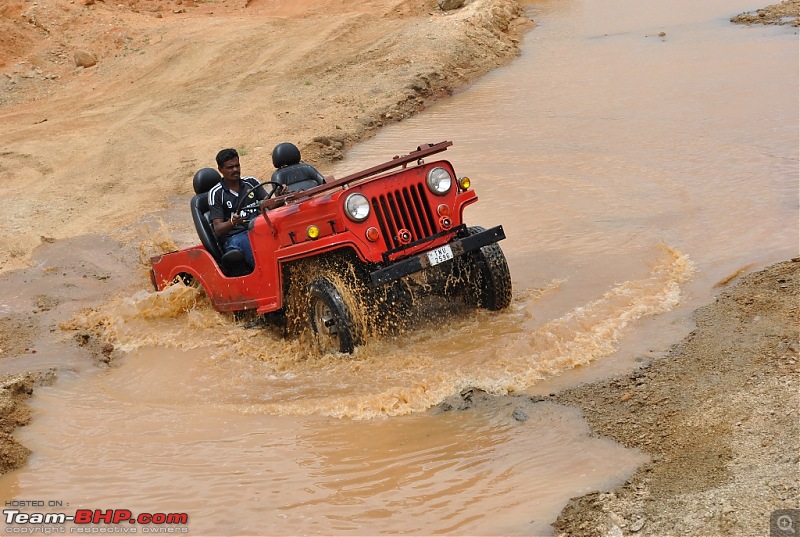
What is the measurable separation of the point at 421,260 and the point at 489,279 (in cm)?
89

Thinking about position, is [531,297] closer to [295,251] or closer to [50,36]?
[295,251]

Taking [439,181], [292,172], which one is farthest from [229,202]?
[439,181]

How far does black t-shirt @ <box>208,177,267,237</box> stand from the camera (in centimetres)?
750

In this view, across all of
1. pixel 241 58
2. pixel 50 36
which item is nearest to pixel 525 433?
pixel 241 58

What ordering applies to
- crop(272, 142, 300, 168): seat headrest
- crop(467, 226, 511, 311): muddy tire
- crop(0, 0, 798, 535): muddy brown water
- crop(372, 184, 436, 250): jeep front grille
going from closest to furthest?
crop(0, 0, 798, 535): muddy brown water → crop(372, 184, 436, 250): jeep front grille → crop(467, 226, 511, 311): muddy tire → crop(272, 142, 300, 168): seat headrest

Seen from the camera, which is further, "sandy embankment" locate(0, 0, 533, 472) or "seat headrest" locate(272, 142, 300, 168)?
"sandy embankment" locate(0, 0, 533, 472)

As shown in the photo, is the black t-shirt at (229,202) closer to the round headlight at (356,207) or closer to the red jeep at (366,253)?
the red jeep at (366,253)

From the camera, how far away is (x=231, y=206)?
24.8ft

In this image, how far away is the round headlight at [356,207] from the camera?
20.9 feet

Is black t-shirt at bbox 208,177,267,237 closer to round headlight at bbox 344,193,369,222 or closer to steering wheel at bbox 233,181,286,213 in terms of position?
steering wheel at bbox 233,181,286,213

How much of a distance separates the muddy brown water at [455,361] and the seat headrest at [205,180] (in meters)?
0.96

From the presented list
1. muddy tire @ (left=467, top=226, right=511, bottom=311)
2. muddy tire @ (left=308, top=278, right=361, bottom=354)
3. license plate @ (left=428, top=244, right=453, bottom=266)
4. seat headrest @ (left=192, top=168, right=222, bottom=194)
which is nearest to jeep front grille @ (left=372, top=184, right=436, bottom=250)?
license plate @ (left=428, top=244, right=453, bottom=266)

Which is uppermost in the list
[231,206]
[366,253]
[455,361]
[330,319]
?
[231,206]

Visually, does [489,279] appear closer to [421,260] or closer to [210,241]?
[421,260]
